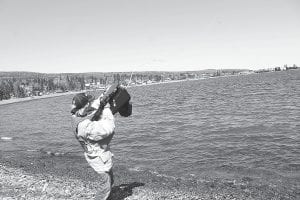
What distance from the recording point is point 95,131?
5840 millimetres

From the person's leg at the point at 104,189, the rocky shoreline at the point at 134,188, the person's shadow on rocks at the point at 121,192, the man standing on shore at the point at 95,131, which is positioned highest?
the man standing on shore at the point at 95,131

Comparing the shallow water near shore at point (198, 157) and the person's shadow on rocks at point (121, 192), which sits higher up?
the person's shadow on rocks at point (121, 192)

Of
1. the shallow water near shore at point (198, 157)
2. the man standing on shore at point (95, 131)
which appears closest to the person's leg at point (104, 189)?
the man standing on shore at point (95, 131)

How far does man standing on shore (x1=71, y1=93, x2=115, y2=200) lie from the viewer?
19.2 feet

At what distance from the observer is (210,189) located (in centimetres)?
1100

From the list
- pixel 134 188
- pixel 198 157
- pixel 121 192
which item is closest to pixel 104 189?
pixel 121 192

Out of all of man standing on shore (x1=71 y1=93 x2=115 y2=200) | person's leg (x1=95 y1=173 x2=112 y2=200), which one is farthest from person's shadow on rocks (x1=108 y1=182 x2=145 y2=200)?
man standing on shore (x1=71 y1=93 x2=115 y2=200)

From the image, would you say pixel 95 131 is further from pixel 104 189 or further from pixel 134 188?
pixel 134 188

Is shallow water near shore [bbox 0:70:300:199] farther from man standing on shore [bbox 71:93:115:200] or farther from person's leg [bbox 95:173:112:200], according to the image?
man standing on shore [bbox 71:93:115:200]

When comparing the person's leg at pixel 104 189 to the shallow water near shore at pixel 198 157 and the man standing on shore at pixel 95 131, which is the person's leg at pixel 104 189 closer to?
the man standing on shore at pixel 95 131

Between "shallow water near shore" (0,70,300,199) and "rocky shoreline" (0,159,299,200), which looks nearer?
"rocky shoreline" (0,159,299,200)

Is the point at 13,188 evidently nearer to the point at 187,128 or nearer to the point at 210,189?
the point at 210,189

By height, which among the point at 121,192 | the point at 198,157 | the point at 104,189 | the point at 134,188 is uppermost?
the point at 104,189

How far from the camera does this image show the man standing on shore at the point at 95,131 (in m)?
5.86
